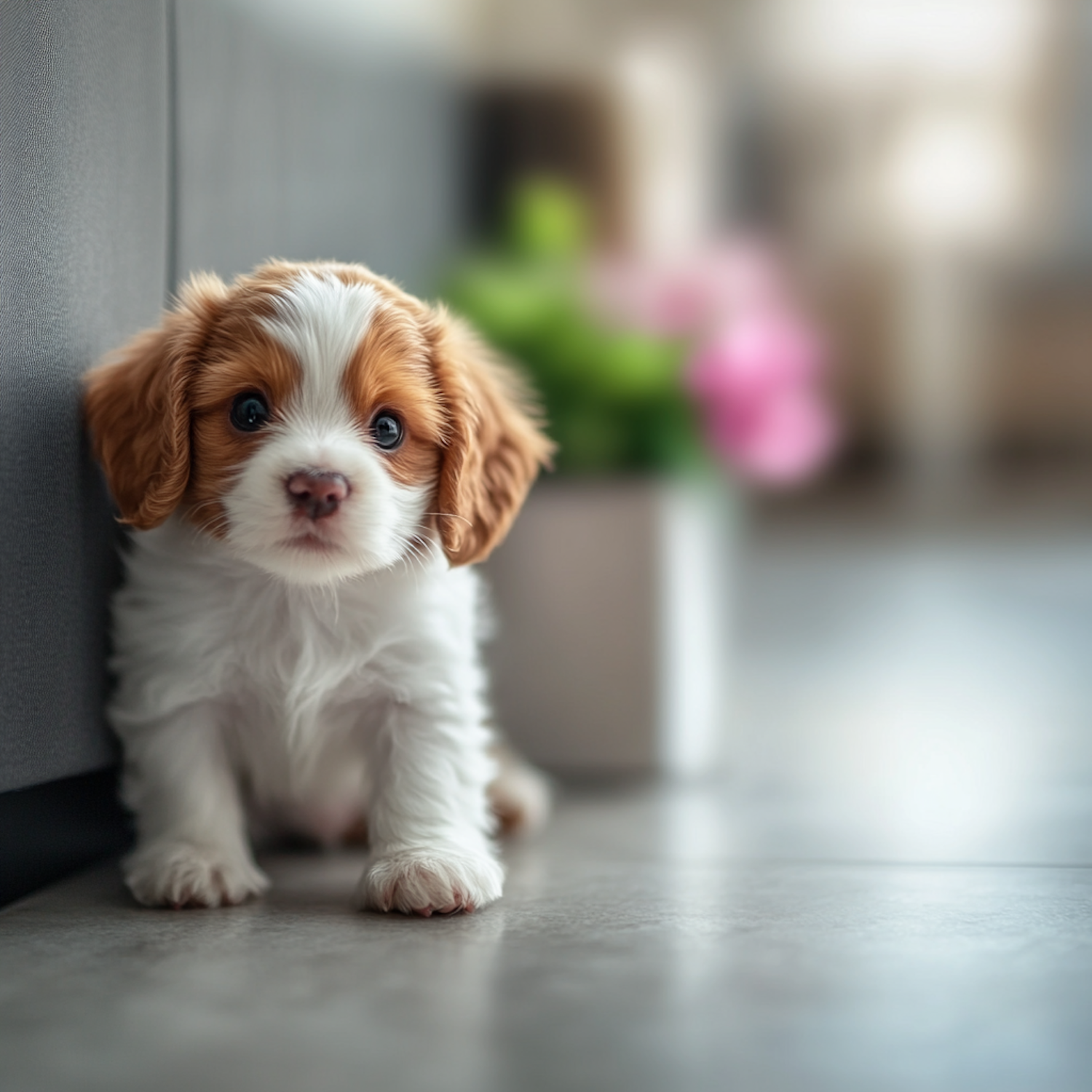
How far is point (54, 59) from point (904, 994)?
1175 millimetres

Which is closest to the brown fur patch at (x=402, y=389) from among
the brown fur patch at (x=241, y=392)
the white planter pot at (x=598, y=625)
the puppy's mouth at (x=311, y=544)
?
the brown fur patch at (x=241, y=392)

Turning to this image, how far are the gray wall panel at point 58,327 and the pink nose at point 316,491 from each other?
0.28m

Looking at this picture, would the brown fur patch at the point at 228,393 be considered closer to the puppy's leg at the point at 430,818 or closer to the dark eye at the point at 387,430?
the dark eye at the point at 387,430

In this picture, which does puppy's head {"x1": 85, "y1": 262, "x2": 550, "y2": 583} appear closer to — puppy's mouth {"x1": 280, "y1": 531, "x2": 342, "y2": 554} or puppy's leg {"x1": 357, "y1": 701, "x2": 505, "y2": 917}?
puppy's mouth {"x1": 280, "y1": 531, "x2": 342, "y2": 554}

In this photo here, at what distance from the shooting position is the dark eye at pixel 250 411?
4.11ft

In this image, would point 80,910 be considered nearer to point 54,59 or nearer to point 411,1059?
point 411,1059

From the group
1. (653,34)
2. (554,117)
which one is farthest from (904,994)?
(653,34)

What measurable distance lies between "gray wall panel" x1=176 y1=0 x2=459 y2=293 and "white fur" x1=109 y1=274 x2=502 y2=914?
0.36m

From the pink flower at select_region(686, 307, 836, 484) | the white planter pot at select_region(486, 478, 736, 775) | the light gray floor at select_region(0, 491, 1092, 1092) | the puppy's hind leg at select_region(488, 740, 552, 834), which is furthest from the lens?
the pink flower at select_region(686, 307, 836, 484)

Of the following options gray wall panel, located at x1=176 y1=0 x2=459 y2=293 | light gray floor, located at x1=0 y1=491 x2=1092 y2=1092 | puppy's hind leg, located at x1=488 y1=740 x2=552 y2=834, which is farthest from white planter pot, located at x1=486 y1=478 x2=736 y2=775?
gray wall panel, located at x1=176 y1=0 x2=459 y2=293

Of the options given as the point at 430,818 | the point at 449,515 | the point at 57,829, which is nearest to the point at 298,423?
the point at 449,515

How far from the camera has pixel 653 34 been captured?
4.30m

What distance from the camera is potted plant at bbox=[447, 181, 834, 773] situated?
2.02 metres

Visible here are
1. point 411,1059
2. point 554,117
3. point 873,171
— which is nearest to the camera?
point 411,1059
